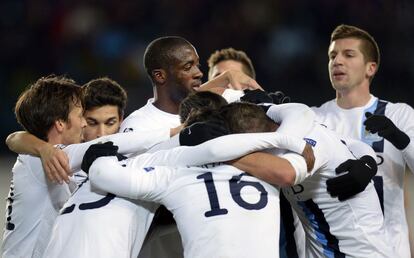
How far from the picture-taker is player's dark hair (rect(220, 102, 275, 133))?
3.54 meters

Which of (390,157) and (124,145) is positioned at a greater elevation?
(124,145)

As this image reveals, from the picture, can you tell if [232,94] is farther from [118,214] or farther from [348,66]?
[118,214]

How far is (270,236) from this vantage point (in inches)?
129

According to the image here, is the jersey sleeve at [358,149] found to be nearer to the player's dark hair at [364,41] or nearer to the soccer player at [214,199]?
the soccer player at [214,199]

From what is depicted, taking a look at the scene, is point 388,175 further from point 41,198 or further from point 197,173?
point 41,198

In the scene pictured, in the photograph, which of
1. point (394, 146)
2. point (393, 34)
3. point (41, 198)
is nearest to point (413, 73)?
point (393, 34)

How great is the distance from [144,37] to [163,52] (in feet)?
16.2

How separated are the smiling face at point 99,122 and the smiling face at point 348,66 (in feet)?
4.57

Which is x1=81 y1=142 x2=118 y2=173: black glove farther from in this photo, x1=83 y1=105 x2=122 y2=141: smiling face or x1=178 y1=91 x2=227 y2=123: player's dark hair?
x1=83 y1=105 x2=122 y2=141: smiling face

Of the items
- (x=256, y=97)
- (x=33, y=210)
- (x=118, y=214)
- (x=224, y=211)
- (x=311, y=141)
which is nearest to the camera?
(x=224, y=211)

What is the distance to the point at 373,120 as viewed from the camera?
4.32 metres

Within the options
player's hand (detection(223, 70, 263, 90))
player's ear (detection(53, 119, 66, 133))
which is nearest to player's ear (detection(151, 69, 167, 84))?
player's hand (detection(223, 70, 263, 90))

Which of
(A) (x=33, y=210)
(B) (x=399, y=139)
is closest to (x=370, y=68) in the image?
(B) (x=399, y=139)

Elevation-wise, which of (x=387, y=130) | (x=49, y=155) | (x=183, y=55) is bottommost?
(x=387, y=130)
